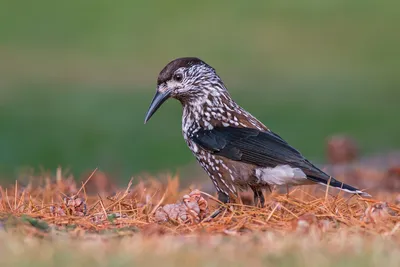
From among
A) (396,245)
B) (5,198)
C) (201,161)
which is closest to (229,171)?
(201,161)

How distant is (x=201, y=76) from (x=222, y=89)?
0.64 ft

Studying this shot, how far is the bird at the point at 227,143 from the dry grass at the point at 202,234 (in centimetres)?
26

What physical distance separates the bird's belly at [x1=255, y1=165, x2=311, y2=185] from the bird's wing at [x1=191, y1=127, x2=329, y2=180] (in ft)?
0.09

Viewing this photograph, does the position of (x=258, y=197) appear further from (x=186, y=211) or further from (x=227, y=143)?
(x=186, y=211)

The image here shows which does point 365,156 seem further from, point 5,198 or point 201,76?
point 5,198

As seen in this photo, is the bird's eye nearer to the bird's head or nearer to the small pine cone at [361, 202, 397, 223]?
the bird's head

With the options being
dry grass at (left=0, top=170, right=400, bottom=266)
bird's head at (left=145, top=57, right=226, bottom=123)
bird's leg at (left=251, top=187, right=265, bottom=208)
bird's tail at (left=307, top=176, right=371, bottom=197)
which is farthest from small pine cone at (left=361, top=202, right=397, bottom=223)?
bird's head at (left=145, top=57, right=226, bottom=123)

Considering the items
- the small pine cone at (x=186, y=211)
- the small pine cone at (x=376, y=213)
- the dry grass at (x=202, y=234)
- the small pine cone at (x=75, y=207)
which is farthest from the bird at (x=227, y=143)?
the small pine cone at (x=75, y=207)

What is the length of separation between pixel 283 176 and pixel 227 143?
51cm

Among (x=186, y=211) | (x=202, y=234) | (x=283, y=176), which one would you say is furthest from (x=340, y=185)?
(x=202, y=234)

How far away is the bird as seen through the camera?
6578 mm

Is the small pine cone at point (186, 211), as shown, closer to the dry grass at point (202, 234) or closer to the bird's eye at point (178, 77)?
the dry grass at point (202, 234)

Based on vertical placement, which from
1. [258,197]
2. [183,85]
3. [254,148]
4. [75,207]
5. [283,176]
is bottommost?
[75,207]

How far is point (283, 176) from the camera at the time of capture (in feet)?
21.5
